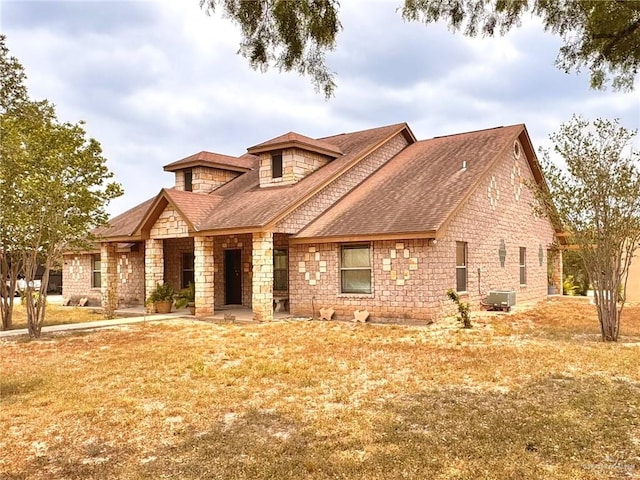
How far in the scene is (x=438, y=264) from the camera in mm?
14242

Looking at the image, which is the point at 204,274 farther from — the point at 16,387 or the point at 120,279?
the point at 16,387

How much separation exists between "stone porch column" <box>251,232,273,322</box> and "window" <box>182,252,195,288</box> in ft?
21.9

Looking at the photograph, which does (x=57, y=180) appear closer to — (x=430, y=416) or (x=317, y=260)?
(x=317, y=260)

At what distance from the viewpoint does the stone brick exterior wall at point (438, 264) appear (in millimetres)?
14266

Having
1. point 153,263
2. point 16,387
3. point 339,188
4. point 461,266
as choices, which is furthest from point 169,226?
point 16,387

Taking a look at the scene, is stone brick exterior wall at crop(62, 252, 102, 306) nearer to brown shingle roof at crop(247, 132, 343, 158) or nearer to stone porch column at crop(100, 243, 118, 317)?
stone porch column at crop(100, 243, 118, 317)

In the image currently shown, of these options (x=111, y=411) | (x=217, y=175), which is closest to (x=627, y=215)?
(x=111, y=411)

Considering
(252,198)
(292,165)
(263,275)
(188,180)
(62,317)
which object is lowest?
(62,317)

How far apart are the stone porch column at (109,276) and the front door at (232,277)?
14.0 feet

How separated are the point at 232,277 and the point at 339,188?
544 centimetres

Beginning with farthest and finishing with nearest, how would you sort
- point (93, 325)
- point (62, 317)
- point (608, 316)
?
point (62, 317) → point (93, 325) → point (608, 316)

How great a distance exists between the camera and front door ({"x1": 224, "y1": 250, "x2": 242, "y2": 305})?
1969 centimetres

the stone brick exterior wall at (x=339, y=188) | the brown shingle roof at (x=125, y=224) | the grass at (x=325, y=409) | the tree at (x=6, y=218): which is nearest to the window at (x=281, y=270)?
the stone brick exterior wall at (x=339, y=188)

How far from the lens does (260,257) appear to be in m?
15.2
